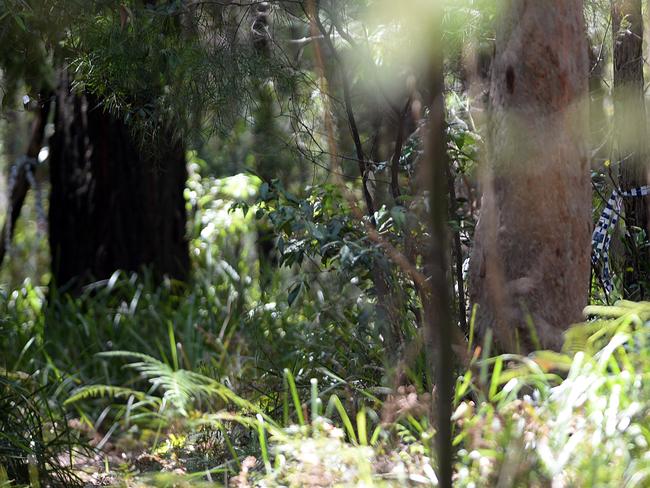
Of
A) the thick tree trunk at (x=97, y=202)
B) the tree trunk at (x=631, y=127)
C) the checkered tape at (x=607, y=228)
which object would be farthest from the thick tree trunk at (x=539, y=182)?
the thick tree trunk at (x=97, y=202)

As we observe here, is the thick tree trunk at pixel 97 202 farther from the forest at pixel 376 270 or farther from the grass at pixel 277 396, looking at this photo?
the forest at pixel 376 270

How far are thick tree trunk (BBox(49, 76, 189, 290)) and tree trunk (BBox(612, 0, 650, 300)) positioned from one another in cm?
368

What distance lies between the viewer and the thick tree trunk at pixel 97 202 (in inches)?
319

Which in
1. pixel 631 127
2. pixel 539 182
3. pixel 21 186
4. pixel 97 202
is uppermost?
pixel 21 186

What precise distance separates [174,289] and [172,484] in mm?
4252

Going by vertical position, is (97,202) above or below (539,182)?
above

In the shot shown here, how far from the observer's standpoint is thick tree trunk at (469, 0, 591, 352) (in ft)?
14.9

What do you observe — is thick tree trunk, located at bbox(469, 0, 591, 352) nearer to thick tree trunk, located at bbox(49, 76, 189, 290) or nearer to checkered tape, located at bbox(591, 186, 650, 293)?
checkered tape, located at bbox(591, 186, 650, 293)

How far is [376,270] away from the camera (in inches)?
188

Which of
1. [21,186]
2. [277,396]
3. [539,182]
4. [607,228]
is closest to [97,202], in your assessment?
[21,186]

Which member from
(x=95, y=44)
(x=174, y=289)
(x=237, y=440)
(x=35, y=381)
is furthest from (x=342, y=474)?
(x=174, y=289)

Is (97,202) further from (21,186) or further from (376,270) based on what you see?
(376,270)

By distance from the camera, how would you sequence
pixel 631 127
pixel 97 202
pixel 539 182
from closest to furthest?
pixel 539 182, pixel 631 127, pixel 97 202

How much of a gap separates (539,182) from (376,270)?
2.91ft
